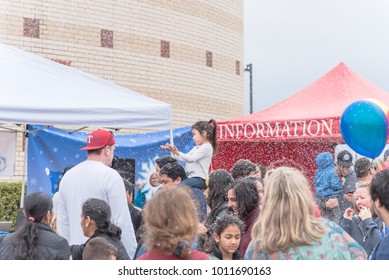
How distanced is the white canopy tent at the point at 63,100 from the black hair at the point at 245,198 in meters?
2.86

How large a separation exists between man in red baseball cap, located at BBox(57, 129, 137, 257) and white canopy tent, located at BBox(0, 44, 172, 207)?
161 centimetres

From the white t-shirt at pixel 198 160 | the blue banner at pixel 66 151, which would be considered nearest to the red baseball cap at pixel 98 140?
the white t-shirt at pixel 198 160

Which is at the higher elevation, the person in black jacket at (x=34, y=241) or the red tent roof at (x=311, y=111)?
the red tent roof at (x=311, y=111)

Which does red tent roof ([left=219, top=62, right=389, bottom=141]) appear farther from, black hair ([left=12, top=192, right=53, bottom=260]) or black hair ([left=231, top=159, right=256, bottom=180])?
black hair ([left=12, top=192, right=53, bottom=260])

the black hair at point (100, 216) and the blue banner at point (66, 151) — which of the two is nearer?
the black hair at point (100, 216)

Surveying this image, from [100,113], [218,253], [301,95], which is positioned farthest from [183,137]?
[218,253]

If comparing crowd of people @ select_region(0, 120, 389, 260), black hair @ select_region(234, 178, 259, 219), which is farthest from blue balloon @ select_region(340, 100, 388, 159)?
black hair @ select_region(234, 178, 259, 219)

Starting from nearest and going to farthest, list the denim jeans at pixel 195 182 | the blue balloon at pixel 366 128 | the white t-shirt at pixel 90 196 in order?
the white t-shirt at pixel 90 196, the denim jeans at pixel 195 182, the blue balloon at pixel 366 128

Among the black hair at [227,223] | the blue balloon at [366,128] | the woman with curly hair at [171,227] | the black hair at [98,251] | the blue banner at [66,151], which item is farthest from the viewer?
the blue banner at [66,151]

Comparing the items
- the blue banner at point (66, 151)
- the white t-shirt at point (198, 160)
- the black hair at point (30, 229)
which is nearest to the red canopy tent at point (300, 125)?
the blue banner at point (66, 151)

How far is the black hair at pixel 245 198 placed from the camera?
5.02 meters

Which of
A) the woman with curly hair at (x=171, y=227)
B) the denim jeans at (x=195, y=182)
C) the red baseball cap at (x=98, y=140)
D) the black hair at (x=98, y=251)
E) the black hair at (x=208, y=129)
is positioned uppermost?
the black hair at (x=208, y=129)

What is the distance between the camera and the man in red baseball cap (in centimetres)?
537

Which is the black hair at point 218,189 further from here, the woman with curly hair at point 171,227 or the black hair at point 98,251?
the woman with curly hair at point 171,227
